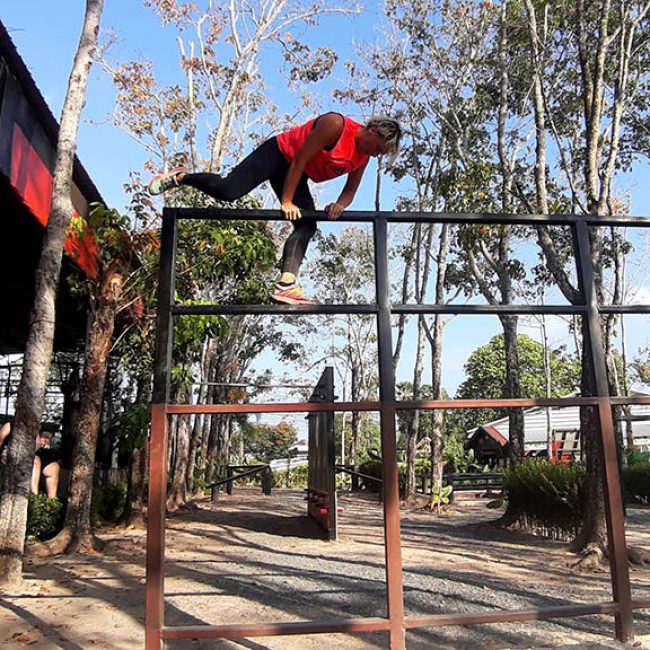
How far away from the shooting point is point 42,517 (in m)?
6.78

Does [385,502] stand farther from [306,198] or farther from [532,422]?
[532,422]

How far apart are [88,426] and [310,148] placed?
5.33 metres

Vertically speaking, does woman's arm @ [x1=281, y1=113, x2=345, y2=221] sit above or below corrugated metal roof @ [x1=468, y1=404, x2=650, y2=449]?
above

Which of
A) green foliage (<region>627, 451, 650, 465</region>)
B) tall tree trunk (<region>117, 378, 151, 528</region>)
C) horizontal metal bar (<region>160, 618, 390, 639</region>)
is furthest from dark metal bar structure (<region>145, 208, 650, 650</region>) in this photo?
green foliage (<region>627, 451, 650, 465</region>)

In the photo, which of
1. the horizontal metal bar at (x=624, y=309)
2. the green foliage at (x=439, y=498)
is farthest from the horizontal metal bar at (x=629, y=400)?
the green foliage at (x=439, y=498)

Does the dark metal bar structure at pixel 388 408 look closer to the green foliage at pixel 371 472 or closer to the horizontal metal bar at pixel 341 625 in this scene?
the horizontal metal bar at pixel 341 625

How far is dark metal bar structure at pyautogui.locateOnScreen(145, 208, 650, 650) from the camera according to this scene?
80.5 inches

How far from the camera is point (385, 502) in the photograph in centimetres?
218

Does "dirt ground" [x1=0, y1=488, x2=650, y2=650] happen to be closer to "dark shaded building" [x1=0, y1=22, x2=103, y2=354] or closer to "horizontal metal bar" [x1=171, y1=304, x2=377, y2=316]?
"horizontal metal bar" [x1=171, y1=304, x2=377, y2=316]

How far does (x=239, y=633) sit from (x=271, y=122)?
16782 millimetres

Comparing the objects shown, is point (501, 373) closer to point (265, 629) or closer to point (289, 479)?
point (289, 479)

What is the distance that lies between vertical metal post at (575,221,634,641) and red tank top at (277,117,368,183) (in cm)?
99

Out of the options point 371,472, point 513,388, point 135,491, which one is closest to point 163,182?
point 135,491

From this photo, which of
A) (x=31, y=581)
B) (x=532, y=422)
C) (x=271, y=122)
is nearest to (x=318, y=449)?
(x=31, y=581)
